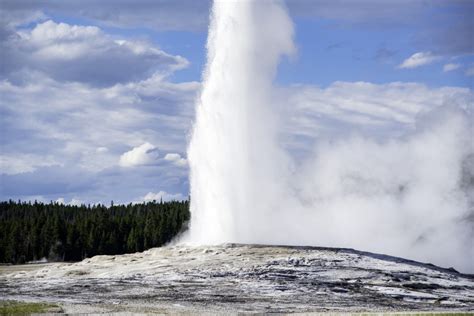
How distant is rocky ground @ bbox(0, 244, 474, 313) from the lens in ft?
117

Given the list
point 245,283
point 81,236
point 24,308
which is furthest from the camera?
point 81,236

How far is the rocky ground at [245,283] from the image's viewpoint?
35.6 metres

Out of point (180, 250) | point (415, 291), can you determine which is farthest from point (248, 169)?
point (415, 291)

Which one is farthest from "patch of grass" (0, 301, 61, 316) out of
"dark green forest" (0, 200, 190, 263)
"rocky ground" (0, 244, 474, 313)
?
"dark green forest" (0, 200, 190, 263)

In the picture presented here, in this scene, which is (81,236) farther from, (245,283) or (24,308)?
(24,308)

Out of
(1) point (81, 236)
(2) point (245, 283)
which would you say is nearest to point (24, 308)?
(2) point (245, 283)

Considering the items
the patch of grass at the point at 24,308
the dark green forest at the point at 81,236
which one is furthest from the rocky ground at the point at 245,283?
the dark green forest at the point at 81,236

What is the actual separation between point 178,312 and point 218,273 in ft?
44.0

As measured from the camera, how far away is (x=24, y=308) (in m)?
31.3

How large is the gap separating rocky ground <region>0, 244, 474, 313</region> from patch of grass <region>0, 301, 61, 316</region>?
849 millimetres

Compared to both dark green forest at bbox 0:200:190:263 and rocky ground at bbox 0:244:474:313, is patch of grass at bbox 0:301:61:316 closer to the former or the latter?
rocky ground at bbox 0:244:474:313

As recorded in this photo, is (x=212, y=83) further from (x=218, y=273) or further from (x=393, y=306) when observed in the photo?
(x=393, y=306)

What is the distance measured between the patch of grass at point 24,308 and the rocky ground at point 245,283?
849 millimetres

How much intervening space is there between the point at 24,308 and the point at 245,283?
48.3 feet
